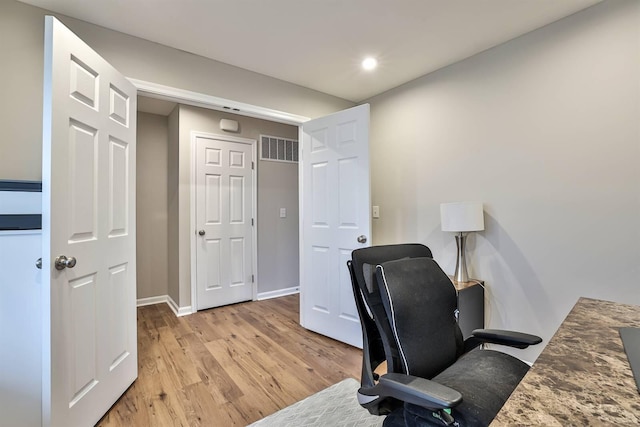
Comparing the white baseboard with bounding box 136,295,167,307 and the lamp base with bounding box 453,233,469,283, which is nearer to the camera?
the lamp base with bounding box 453,233,469,283

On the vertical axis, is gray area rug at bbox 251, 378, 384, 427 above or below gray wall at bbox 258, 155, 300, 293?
below

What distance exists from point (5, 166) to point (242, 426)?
2.02 m

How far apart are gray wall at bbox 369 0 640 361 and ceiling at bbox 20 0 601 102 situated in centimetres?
23

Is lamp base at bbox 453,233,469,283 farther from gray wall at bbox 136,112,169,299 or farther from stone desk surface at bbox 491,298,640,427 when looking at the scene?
gray wall at bbox 136,112,169,299

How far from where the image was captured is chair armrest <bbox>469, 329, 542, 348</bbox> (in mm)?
1215

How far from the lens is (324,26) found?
2.04 m

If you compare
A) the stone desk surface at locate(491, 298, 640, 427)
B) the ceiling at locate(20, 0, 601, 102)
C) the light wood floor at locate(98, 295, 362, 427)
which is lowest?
the light wood floor at locate(98, 295, 362, 427)

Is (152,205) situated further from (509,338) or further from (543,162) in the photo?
(543,162)

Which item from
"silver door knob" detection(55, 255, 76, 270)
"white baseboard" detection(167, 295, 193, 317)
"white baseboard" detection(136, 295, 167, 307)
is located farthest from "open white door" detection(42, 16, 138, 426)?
"white baseboard" detection(136, 295, 167, 307)

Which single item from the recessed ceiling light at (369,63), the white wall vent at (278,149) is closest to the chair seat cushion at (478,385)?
the recessed ceiling light at (369,63)

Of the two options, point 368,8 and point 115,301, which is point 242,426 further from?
point 368,8

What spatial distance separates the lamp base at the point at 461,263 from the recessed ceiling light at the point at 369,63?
1665 millimetres

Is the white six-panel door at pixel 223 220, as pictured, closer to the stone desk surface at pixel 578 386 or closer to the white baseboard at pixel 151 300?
the white baseboard at pixel 151 300

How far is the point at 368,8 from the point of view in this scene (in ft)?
6.08
